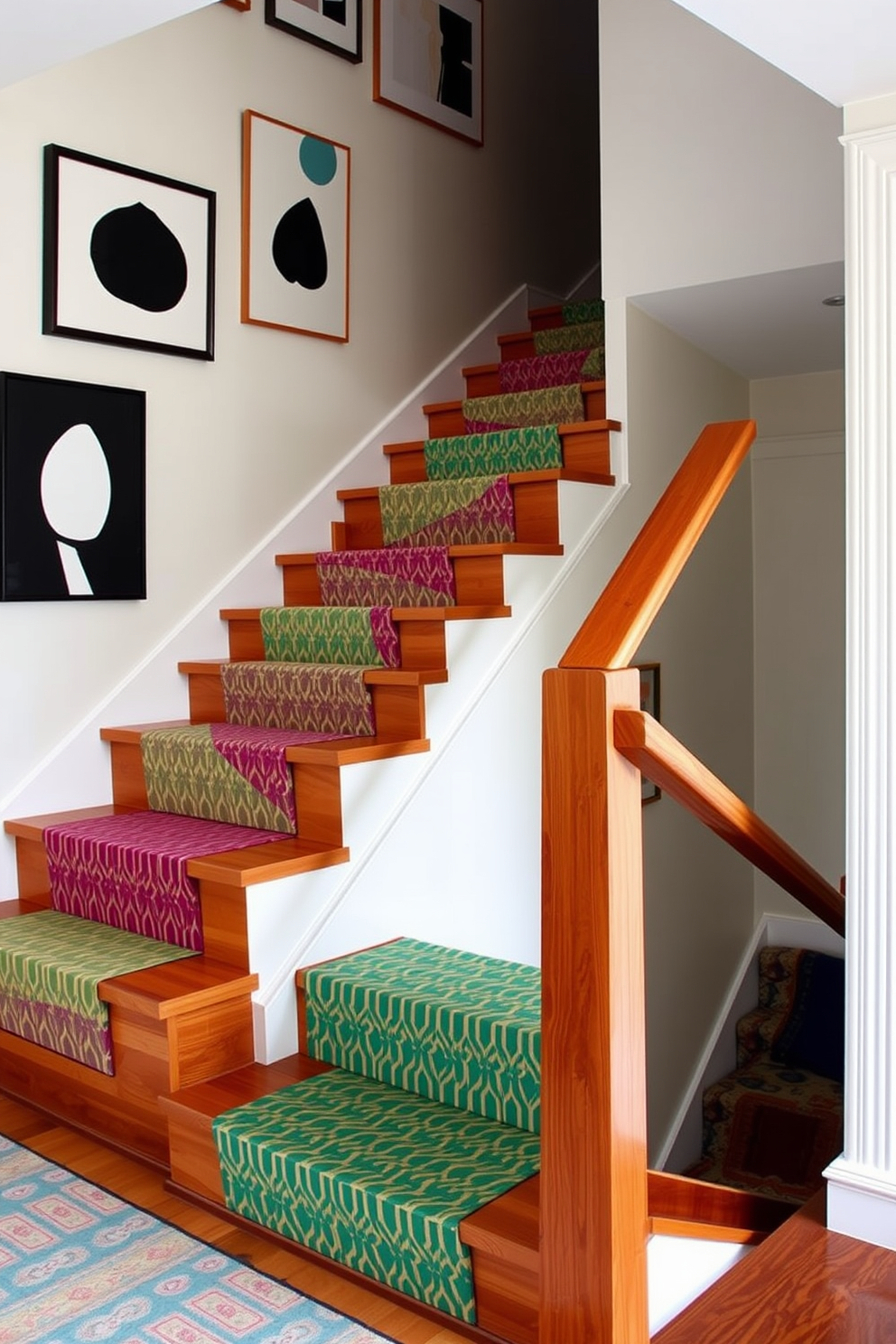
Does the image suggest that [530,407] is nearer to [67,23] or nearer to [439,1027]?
[67,23]

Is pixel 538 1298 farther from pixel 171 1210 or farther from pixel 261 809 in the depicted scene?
pixel 261 809

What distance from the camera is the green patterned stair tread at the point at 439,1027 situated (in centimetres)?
221

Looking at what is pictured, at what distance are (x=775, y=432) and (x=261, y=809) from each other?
9.07 feet

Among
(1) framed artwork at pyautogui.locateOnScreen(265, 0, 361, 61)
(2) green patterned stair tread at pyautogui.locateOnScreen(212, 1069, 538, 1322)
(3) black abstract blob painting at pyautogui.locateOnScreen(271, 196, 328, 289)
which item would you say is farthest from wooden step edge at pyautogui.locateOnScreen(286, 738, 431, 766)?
(1) framed artwork at pyautogui.locateOnScreen(265, 0, 361, 61)

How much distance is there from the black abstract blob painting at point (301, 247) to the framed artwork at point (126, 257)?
0.97 ft

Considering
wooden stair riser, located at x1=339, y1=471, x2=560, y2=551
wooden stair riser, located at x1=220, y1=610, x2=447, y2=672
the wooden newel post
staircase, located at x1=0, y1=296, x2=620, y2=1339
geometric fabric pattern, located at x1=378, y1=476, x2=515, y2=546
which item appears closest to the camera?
the wooden newel post

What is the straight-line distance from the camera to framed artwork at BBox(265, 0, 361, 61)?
380 centimetres

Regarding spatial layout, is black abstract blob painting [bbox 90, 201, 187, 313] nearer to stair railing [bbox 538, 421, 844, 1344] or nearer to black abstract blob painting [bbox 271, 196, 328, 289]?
black abstract blob painting [bbox 271, 196, 328, 289]

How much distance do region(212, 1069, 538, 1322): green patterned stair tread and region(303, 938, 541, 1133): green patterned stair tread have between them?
5cm

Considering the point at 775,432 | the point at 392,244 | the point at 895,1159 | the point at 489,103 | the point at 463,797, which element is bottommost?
the point at 895,1159

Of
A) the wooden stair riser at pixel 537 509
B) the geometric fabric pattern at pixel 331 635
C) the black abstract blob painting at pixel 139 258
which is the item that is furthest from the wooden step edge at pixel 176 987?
the black abstract blob painting at pixel 139 258

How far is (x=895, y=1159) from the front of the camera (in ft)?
6.60

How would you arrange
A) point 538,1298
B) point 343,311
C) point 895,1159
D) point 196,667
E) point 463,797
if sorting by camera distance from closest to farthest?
1. point 538,1298
2. point 895,1159
3. point 463,797
4. point 196,667
5. point 343,311

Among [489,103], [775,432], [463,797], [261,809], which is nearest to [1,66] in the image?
[261,809]
